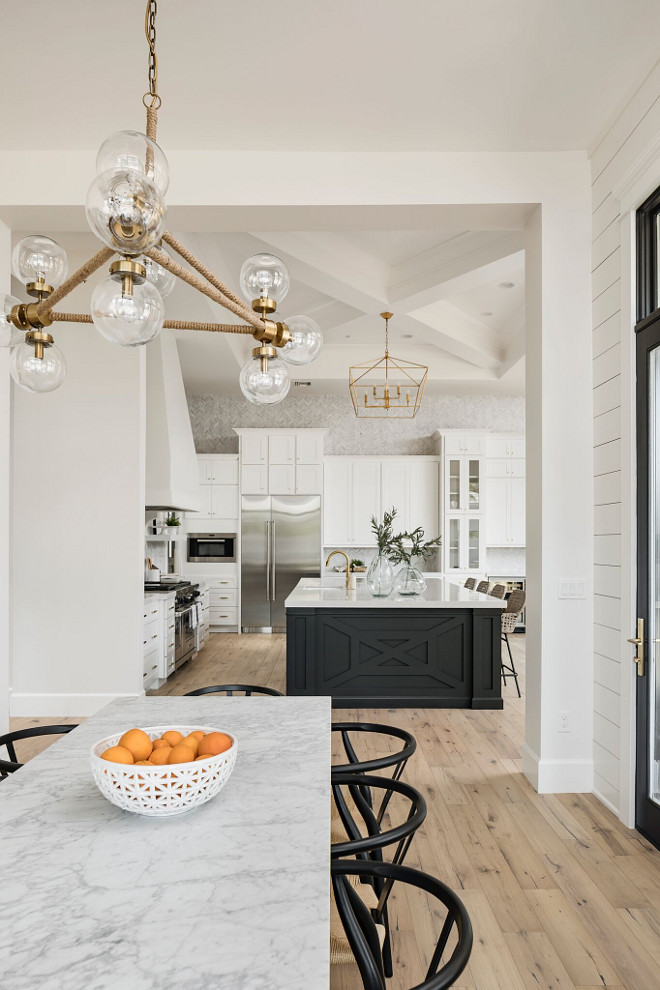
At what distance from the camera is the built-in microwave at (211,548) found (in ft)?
30.0

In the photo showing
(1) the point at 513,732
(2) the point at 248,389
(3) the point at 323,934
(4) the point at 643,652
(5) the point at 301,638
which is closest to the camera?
(3) the point at 323,934

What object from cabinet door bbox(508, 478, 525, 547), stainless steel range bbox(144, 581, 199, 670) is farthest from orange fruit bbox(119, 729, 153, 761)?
cabinet door bbox(508, 478, 525, 547)

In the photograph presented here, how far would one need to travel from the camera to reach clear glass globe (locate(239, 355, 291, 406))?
2.24 metres

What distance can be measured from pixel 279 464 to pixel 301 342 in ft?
23.0

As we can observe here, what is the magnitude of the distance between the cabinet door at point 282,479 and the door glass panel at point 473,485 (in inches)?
87.1

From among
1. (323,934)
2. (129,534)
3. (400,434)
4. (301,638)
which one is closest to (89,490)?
(129,534)

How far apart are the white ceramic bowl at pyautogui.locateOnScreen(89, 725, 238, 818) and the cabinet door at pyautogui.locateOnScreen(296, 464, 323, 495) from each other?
765 cm

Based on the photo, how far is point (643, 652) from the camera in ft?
10.1

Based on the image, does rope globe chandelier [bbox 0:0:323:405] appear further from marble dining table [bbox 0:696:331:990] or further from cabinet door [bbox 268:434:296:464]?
cabinet door [bbox 268:434:296:464]

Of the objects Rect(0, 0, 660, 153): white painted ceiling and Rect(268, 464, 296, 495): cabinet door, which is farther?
Rect(268, 464, 296, 495): cabinet door

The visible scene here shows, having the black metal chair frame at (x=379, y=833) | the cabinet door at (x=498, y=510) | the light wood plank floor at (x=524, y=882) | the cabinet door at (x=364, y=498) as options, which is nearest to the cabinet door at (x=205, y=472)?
the cabinet door at (x=364, y=498)

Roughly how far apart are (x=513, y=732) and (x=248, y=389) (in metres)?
3.38

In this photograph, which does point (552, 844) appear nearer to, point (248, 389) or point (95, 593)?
point (248, 389)

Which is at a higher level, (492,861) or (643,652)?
(643,652)
